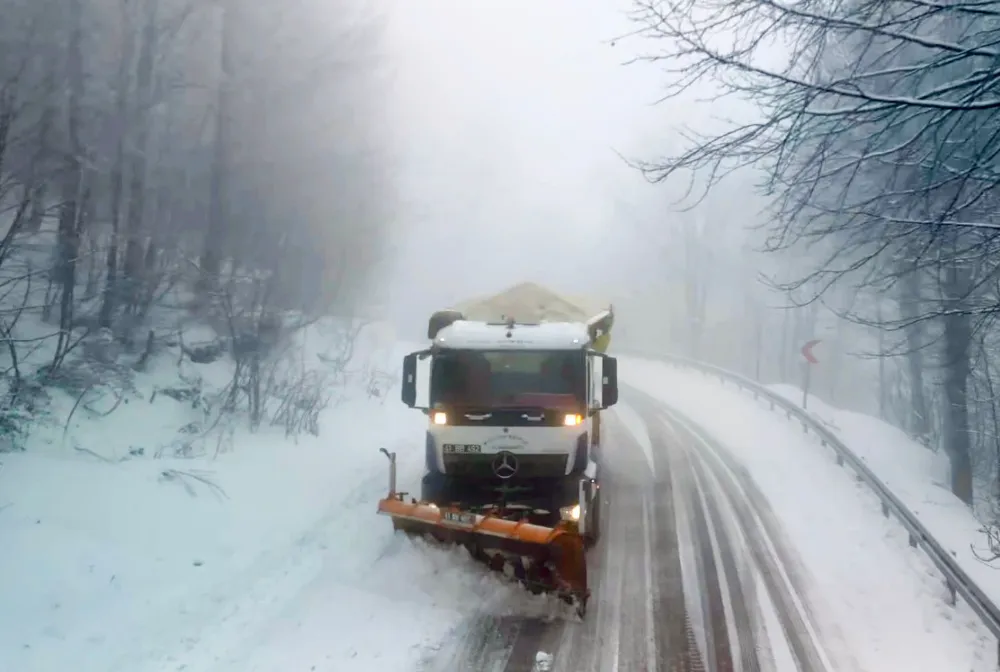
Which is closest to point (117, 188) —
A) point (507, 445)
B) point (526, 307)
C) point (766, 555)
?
point (526, 307)

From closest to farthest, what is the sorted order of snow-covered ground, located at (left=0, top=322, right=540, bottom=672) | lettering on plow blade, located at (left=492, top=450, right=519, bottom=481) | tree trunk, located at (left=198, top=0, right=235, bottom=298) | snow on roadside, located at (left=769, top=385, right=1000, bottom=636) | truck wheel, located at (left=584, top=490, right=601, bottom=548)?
snow-covered ground, located at (left=0, top=322, right=540, bottom=672)
truck wheel, located at (left=584, top=490, right=601, bottom=548)
lettering on plow blade, located at (left=492, top=450, right=519, bottom=481)
snow on roadside, located at (left=769, top=385, right=1000, bottom=636)
tree trunk, located at (left=198, top=0, right=235, bottom=298)

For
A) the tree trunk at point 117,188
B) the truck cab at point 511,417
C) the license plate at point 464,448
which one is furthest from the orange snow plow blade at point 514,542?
the tree trunk at point 117,188

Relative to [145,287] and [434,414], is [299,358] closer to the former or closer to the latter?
[145,287]

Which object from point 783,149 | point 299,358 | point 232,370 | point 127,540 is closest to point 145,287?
point 232,370

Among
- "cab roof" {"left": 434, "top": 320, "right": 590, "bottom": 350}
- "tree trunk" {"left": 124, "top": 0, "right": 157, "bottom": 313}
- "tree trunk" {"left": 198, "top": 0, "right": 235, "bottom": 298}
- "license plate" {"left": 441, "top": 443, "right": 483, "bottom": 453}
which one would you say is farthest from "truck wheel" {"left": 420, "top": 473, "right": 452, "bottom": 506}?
"tree trunk" {"left": 198, "top": 0, "right": 235, "bottom": 298}

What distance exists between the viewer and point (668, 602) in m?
7.88

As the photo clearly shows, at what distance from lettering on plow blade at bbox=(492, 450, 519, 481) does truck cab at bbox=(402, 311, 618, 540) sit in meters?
0.01

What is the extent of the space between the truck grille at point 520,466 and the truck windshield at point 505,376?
69 centimetres

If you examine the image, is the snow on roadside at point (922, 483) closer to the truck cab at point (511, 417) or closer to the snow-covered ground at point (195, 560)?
the truck cab at point (511, 417)

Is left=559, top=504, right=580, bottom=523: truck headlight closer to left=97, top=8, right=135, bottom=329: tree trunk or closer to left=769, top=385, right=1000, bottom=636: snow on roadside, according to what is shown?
left=769, top=385, right=1000, bottom=636: snow on roadside

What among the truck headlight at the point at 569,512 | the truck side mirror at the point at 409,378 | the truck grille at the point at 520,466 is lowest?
the truck headlight at the point at 569,512

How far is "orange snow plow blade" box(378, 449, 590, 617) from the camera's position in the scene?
7320mm

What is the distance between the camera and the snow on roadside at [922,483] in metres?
10.5

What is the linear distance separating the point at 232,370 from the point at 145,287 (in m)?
2.31
